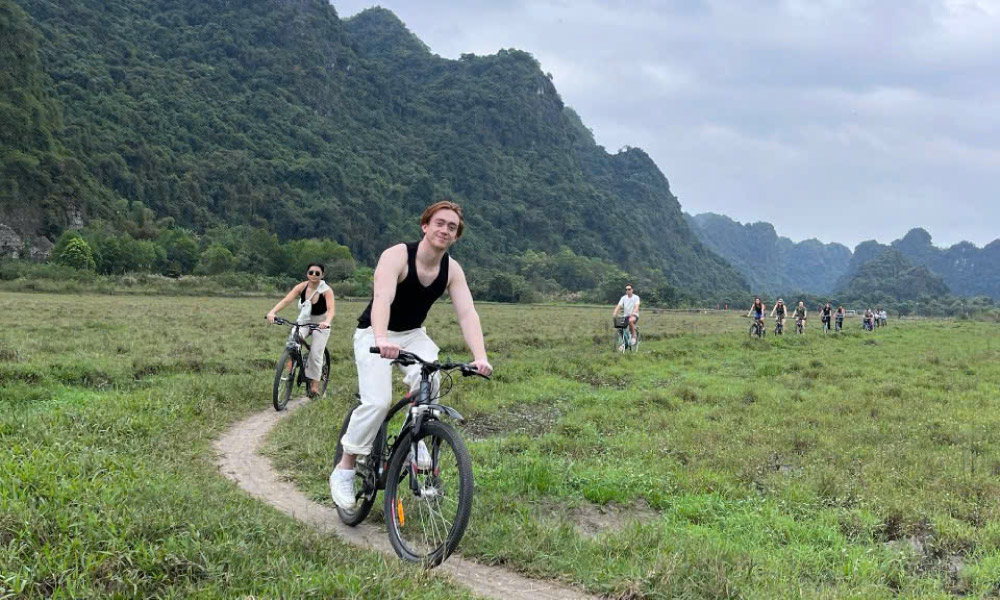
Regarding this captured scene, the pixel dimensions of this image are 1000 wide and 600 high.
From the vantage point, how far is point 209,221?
143 m

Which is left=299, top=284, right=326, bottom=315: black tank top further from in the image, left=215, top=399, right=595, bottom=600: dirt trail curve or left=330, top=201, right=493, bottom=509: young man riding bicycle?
left=330, top=201, right=493, bottom=509: young man riding bicycle

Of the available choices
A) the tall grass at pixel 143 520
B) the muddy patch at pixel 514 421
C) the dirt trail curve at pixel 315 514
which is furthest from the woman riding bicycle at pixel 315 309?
the muddy patch at pixel 514 421

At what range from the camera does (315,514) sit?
557 cm

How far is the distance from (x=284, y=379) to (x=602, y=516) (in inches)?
258

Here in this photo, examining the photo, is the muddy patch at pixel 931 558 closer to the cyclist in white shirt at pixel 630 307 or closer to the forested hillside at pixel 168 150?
the cyclist in white shirt at pixel 630 307

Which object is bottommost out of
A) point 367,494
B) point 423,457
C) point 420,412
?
point 367,494

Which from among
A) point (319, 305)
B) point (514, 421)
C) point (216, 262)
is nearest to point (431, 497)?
point (514, 421)

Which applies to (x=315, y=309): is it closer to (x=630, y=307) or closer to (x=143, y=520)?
(x=143, y=520)

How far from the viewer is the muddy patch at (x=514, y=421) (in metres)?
9.34

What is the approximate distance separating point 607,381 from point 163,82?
19419 centimetres

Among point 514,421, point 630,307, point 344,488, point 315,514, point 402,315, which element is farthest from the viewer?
point 630,307

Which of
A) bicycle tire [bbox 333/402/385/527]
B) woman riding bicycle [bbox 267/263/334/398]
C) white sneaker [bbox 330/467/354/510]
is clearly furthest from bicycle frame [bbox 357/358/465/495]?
woman riding bicycle [bbox 267/263/334/398]

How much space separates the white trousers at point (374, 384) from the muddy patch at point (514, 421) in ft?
13.4

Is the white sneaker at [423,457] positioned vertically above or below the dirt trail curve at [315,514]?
above
